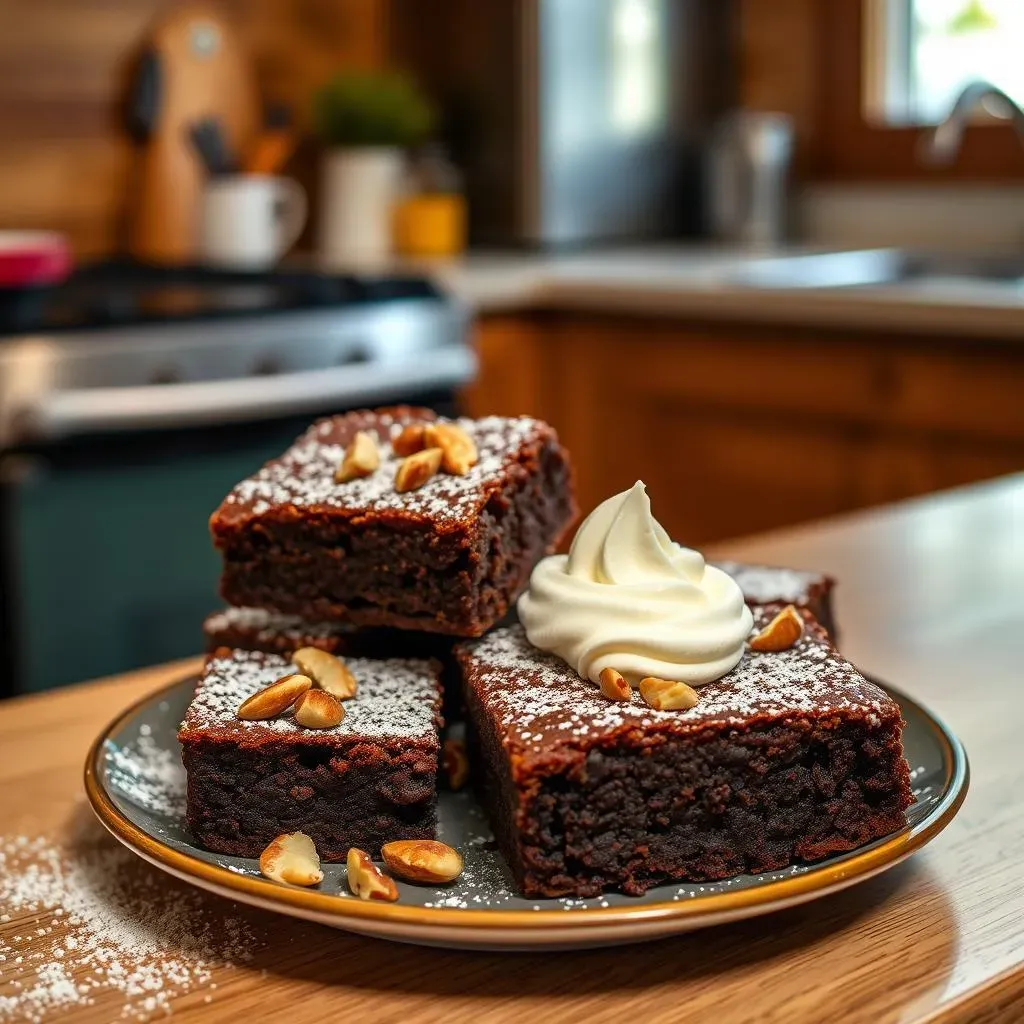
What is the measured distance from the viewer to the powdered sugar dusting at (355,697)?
692 mm

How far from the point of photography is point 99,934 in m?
0.66

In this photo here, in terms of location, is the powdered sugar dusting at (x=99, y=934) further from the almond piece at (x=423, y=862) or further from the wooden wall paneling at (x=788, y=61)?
the wooden wall paneling at (x=788, y=61)

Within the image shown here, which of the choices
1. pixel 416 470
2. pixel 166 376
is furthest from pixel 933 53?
pixel 416 470

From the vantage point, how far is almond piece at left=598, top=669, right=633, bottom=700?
0.67 meters

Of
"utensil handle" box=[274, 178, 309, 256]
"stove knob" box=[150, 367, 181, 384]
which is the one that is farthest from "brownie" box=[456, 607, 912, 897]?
"utensil handle" box=[274, 178, 309, 256]

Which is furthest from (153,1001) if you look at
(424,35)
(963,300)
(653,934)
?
(424,35)

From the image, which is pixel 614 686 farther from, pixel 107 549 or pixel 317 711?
pixel 107 549

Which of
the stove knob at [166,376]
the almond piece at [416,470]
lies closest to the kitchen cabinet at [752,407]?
the stove knob at [166,376]

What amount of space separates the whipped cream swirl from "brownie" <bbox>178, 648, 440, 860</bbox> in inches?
3.3

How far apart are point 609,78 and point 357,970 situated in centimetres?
279

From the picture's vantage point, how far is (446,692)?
808 mm

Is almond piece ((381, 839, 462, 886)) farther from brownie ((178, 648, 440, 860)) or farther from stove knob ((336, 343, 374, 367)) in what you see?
stove knob ((336, 343, 374, 367))

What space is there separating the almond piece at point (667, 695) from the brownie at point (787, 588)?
17 centimetres

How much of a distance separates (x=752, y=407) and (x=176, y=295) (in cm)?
99
